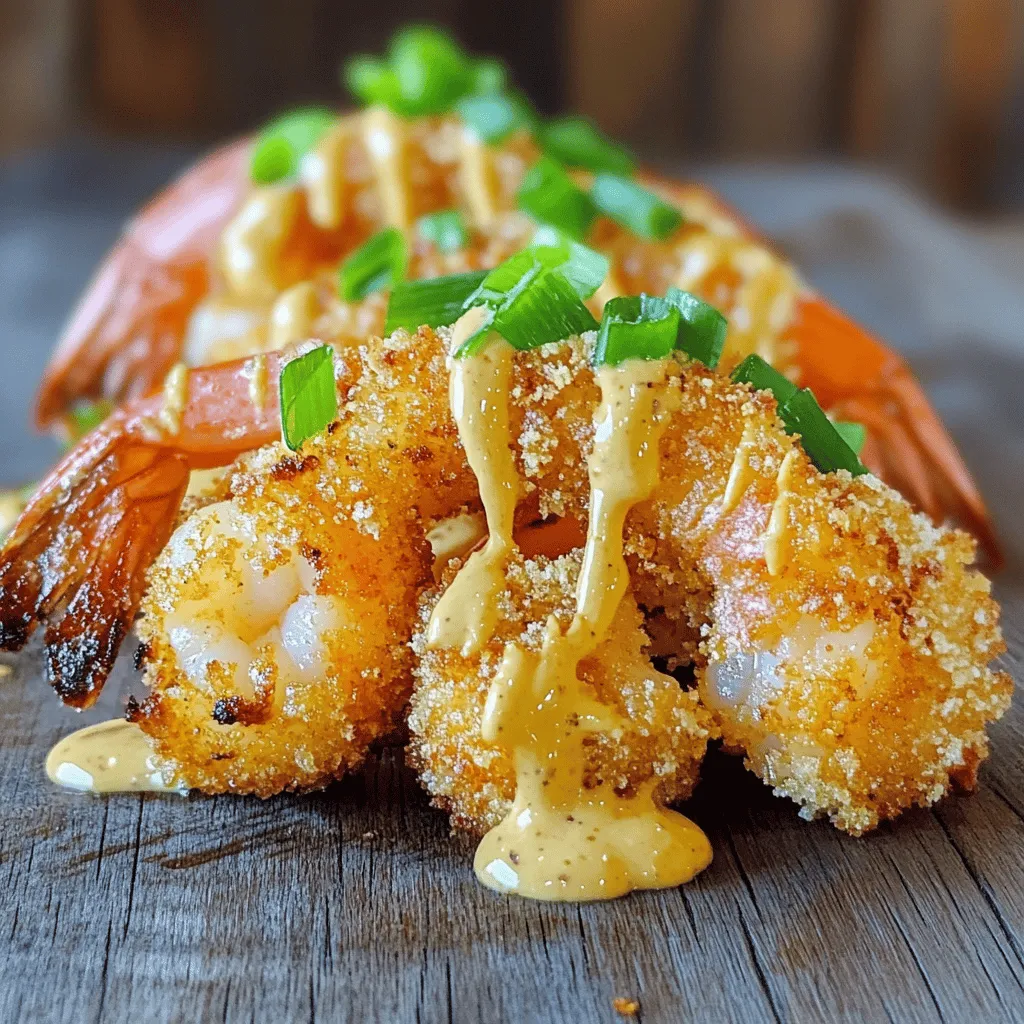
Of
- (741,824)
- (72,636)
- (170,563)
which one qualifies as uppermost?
(170,563)

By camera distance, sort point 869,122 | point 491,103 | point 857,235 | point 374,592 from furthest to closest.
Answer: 1. point 869,122
2. point 857,235
3. point 491,103
4. point 374,592

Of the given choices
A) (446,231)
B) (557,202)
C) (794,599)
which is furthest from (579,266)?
(557,202)

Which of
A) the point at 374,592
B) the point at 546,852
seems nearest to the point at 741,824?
the point at 546,852

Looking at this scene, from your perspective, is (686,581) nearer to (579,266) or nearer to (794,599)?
(794,599)

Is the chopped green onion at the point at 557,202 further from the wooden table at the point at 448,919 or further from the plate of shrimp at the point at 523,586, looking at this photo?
the wooden table at the point at 448,919


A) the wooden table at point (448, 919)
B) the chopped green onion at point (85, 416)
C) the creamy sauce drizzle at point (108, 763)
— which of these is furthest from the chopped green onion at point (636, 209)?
the creamy sauce drizzle at point (108, 763)

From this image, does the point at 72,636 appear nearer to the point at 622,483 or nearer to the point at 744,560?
the point at 622,483
